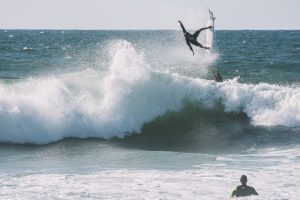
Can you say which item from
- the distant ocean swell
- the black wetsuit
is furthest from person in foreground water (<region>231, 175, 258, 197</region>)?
the distant ocean swell

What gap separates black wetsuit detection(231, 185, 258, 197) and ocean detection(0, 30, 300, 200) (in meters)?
0.28

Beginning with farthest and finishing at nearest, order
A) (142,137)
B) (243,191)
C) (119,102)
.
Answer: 1. (119,102)
2. (142,137)
3. (243,191)

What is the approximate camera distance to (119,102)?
73.1 feet

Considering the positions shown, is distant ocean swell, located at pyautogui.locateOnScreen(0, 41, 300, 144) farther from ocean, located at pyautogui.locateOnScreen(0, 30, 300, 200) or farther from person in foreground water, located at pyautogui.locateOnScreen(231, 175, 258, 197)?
person in foreground water, located at pyautogui.locateOnScreen(231, 175, 258, 197)

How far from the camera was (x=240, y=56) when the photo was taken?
167ft

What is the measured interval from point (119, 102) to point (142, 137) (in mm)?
2031

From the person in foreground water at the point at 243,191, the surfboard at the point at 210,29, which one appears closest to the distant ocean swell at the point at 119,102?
the surfboard at the point at 210,29

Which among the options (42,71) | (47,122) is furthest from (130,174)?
(42,71)

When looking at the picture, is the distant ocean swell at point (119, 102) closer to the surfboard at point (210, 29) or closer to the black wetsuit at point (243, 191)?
the surfboard at point (210, 29)

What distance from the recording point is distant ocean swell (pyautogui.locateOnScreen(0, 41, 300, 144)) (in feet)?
67.0

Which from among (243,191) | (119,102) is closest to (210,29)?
(119,102)

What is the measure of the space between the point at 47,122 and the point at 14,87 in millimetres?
4055

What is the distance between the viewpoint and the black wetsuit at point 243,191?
465 inches

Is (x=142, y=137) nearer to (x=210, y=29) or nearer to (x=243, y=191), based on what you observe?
(x=210, y=29)
